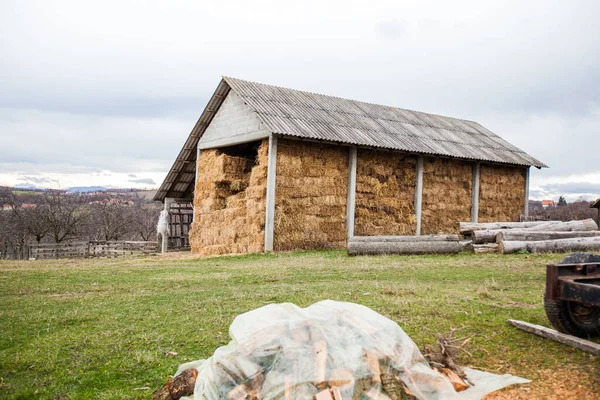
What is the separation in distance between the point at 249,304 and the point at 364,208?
43.9 feet

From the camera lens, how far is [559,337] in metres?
6.52

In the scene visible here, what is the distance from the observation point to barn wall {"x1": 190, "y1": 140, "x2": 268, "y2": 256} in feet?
64.5

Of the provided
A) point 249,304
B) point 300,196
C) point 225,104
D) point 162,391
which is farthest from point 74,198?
point 162,391

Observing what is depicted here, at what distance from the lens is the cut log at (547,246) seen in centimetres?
1717

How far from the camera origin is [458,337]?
6727mm

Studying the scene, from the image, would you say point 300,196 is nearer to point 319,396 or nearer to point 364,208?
point 364,208

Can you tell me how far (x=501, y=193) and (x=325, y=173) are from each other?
11.6 metres

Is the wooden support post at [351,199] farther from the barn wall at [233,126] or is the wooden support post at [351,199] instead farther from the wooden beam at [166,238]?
the wooden beam at [166,238]

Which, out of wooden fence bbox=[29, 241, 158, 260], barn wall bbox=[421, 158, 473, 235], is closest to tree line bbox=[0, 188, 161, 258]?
wooden fence bbox=[29, 241, 158, 260]

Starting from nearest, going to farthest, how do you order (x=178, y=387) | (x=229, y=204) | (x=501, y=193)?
(x=178, y=387), (x=229, y=204), (x=501, y=193)

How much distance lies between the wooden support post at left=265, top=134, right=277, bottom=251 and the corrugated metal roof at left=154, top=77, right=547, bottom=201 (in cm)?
88

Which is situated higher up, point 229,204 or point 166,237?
point 229,204

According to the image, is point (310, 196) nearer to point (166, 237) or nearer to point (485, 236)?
point (485, 236)

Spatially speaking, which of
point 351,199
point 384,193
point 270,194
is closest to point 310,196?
point 270,194
